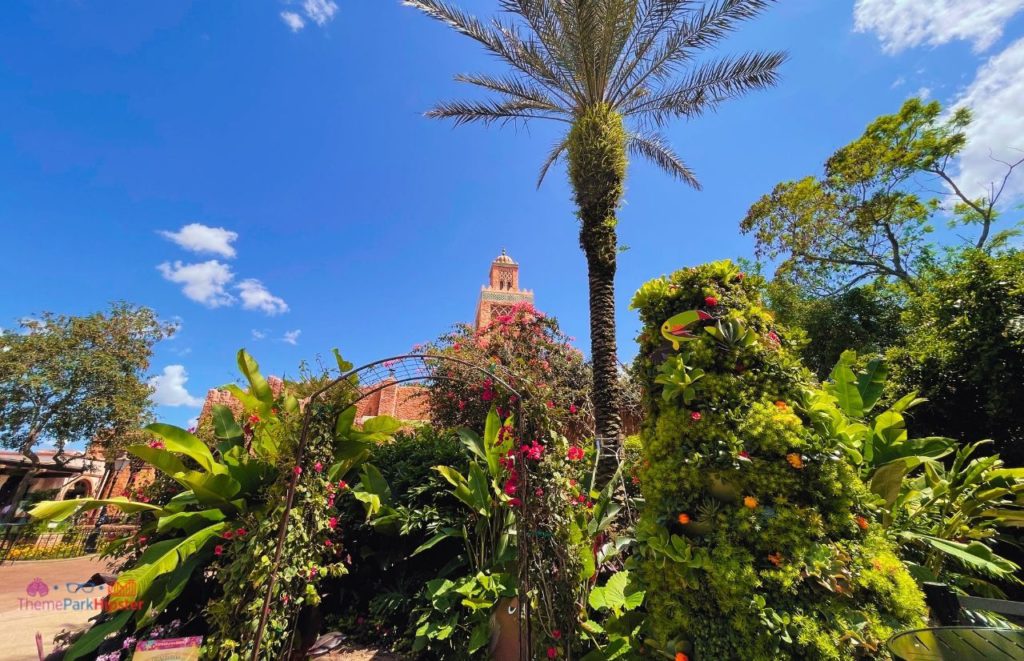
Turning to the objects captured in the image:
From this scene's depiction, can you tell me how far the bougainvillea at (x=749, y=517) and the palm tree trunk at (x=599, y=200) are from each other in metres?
2.76

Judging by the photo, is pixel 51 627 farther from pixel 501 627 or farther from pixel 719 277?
pixel 719 277

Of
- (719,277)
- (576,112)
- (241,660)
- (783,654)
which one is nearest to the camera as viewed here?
(783,654)

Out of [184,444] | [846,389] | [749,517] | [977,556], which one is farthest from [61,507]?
[977,556]

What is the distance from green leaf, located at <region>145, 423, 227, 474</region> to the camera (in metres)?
3.55

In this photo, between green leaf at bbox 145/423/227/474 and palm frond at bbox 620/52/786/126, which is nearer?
green leaf at bbox 145/423/227/474

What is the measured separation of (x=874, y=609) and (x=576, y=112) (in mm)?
6705

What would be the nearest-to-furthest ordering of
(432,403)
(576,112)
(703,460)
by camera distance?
1. (703,460)
2. (576,112)
3. (432,403)

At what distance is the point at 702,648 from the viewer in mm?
1798

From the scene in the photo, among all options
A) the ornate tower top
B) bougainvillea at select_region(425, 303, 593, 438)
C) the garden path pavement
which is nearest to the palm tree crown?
bougainvillea at select_region(425, 303, 593, 438)

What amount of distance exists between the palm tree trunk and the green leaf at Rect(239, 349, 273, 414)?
144 inches

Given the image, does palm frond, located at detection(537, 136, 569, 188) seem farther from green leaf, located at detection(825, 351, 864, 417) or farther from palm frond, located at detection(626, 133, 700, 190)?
green leaf, located at detection(825, 351, 864, 417)

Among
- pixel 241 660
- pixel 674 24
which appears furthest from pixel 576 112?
pixel 241 660

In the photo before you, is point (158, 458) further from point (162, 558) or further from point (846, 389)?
point (846, 389)

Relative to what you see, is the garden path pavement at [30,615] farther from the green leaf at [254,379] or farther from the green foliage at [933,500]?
the green foliage at [933,500]
